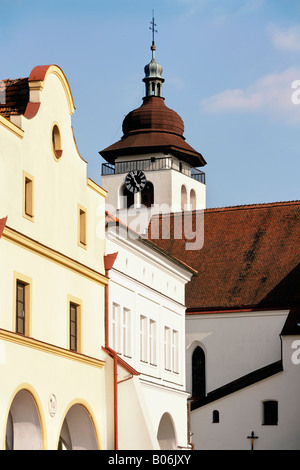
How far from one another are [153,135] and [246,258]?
18.9 m

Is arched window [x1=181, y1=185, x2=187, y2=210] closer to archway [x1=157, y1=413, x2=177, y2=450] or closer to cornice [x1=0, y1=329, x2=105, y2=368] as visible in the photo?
archway [x1=157, y1=413, x2=177, y2=450]

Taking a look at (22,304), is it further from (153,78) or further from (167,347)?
(153,78)

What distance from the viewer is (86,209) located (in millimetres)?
29797

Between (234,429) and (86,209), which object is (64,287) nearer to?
(86,209)

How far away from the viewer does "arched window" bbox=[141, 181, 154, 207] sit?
68.9 metres

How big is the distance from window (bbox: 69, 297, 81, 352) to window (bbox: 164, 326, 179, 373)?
8.15 m

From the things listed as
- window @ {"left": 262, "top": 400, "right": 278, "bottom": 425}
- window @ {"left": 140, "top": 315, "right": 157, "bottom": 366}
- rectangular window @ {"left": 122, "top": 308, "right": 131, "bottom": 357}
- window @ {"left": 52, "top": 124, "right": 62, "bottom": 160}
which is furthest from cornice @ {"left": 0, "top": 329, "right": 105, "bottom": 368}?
window @ {"left": 262, "top": 400, "right": 278, "bottom": 425}

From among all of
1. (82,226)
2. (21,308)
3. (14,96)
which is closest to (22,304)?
(21,308)
